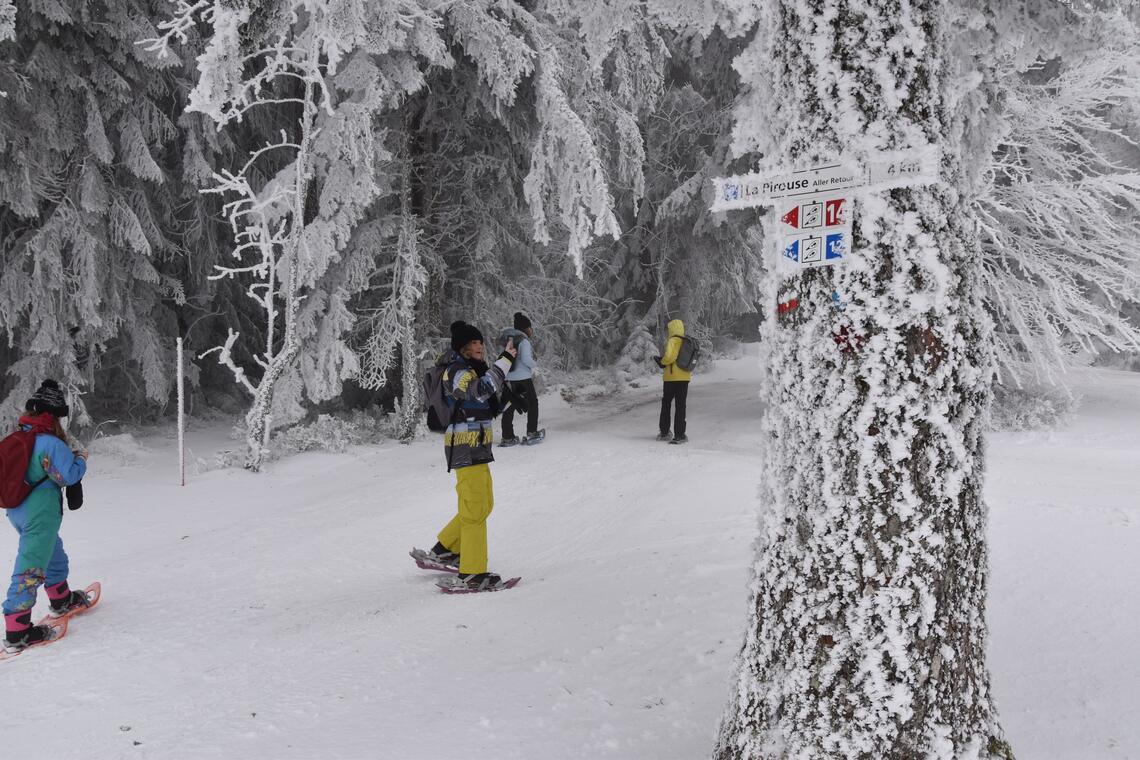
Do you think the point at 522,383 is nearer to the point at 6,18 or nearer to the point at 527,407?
the point at 527,407

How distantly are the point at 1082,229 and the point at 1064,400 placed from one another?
8.06 ft

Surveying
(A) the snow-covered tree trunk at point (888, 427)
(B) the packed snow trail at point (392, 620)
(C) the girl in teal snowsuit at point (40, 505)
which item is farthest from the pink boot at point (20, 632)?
(A) the snow-covered tree trunk at point (888, 427)

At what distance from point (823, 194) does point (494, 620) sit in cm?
363

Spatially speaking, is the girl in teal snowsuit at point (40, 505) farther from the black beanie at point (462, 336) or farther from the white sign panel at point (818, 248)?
the white sign panel at point (818, 248)

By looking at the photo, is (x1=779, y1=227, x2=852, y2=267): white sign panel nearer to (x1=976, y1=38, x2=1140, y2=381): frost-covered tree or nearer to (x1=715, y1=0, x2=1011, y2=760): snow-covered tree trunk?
(x1=715, y1=0, x2=1011, y2=760): snow-covered tree trunk

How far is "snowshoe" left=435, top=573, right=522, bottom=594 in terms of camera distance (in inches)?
228

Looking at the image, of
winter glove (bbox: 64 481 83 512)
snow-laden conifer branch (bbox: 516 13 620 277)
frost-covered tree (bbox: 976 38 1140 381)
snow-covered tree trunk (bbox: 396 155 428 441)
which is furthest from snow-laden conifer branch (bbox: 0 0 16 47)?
frost-covered tree (bbox: 976 38 1140 381)

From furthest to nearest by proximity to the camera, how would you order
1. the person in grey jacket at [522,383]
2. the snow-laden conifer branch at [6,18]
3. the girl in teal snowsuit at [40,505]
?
the person in grey jacket at [522,383] → the snow-laden conifer branch at [6,18] → the girl in teal snowsuit at [40,505]

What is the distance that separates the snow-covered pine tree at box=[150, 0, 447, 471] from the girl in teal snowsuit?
424cm

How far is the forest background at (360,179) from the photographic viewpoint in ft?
32.2

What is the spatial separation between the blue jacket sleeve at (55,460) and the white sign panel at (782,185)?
4.75m

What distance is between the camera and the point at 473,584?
19.1 feet

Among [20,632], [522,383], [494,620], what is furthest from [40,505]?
[522,383]

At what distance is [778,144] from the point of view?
2703 millimetres
